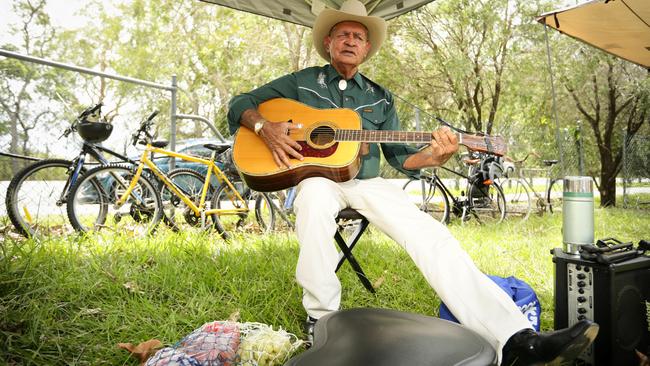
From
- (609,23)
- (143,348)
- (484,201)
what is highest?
(609,23)

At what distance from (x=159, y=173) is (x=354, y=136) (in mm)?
2598

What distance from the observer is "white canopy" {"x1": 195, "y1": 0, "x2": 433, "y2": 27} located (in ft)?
11.7

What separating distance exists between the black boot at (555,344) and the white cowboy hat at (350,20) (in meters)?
1.97

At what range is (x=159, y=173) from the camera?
4.29m

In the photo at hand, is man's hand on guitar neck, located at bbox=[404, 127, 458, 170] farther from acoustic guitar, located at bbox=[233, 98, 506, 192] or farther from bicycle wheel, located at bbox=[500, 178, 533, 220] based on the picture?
bicycle wheel, located at bbox=[500, 178, 533, 220]

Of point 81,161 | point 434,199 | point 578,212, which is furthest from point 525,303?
point 434,199

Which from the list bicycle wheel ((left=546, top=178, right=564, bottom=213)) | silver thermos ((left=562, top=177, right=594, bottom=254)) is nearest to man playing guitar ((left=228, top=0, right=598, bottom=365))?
silver thermos ((left=562, top=177, right=594, bottom=254))

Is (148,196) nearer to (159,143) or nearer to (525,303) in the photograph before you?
(159,143)

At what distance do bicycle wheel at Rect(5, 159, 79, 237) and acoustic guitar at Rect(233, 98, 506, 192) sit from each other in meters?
1.86

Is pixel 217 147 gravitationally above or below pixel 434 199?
above

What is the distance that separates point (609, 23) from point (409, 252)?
14.3 feet

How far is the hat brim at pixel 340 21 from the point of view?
8.91 feet

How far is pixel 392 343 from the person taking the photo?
3.65 ft

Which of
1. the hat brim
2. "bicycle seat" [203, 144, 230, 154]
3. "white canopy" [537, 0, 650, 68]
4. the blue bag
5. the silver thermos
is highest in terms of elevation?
"white canopy" [537, 0, 650, 68]
